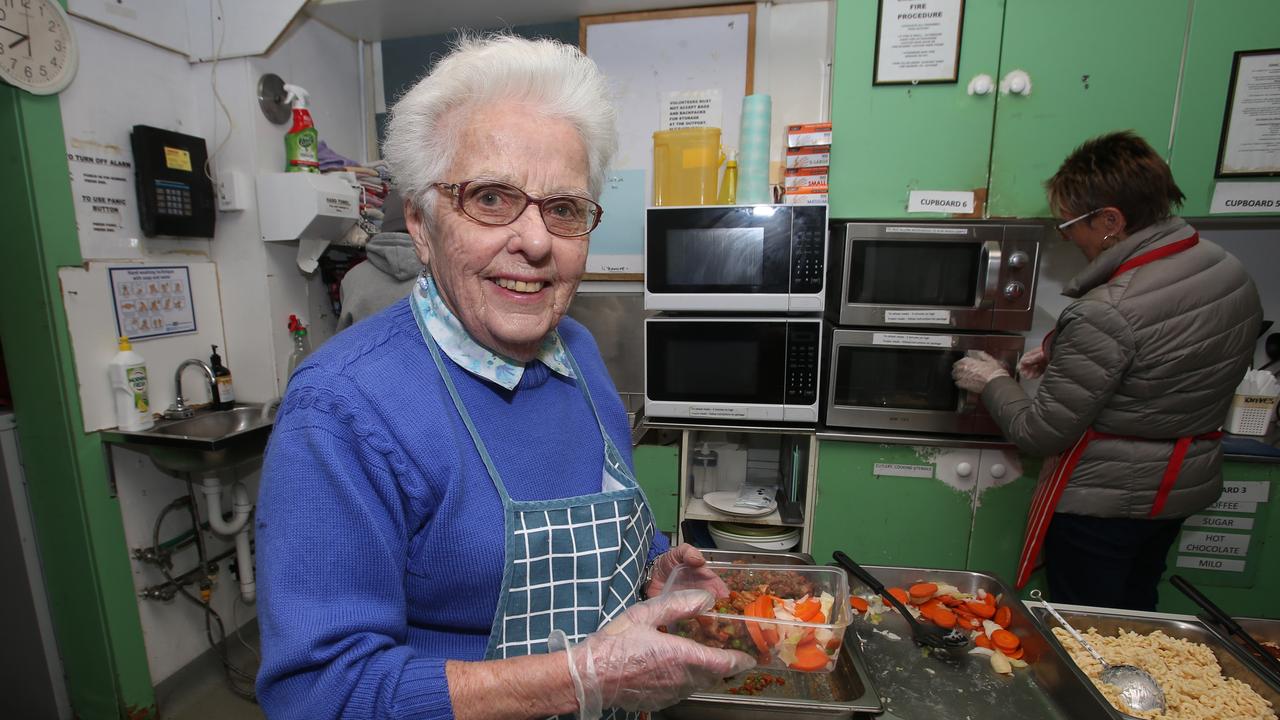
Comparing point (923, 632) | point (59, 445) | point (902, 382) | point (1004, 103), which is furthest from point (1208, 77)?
point (59, 445)

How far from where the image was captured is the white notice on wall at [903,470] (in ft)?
6.88

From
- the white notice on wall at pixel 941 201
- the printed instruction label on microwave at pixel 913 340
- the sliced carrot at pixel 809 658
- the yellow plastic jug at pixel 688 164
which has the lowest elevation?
the sliced carrot at pixel 809 658

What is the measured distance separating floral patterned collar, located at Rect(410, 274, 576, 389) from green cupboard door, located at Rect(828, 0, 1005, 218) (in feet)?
5.17

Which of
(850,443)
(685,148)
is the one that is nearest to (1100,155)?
(850,443)

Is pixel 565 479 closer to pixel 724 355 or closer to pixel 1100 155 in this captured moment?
pixel 724 355

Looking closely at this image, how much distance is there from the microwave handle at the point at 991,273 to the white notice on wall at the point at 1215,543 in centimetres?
108

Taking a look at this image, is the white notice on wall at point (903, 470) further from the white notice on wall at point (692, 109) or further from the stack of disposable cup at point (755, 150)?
the white notice on wall at point (692, 109)

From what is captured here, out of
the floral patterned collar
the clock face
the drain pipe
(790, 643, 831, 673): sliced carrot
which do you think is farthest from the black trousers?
the clock face

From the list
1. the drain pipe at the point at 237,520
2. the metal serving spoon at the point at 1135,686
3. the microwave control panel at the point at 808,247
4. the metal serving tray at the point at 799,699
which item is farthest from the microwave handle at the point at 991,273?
the drain pipe at the point at 237,520

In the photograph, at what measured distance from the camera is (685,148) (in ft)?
7.25

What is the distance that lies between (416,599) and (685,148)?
1.87m

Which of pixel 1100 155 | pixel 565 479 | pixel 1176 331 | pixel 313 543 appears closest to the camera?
pixel 313 543

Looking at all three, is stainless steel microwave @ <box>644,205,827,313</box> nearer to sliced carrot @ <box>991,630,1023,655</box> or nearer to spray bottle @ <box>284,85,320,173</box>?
sliced carrot @ <box>991,630,1023,655</box>

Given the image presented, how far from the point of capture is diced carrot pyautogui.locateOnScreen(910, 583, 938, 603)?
1275 millimetres
